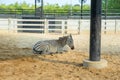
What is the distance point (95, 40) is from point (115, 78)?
1.68 m

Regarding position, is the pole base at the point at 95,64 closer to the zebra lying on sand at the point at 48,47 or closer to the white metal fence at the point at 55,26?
the zebra lying on sand at the point at 48,47

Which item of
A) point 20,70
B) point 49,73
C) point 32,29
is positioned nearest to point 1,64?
point 20,70

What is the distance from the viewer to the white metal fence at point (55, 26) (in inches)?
921

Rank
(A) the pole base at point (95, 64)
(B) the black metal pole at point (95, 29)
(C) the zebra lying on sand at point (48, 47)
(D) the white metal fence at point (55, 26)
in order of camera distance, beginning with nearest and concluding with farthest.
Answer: (A) the pole base at point (95, 64) < (B) the black metal pole at point (95, 29) < (C) the zebra lying on sand at point (48, 47) < (D) the white metal fence at point (55, 26)

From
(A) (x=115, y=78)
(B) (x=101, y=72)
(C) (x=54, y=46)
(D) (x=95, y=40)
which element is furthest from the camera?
(C) (x=54, y=46)

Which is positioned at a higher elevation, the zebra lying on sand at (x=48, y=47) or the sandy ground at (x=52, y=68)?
the zebra lying on sand at (x=48, y=47)

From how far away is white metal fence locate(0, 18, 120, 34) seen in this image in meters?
23.4

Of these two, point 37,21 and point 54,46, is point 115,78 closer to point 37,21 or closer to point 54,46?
point 54,46

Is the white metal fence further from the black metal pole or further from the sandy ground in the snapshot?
the black metal pole

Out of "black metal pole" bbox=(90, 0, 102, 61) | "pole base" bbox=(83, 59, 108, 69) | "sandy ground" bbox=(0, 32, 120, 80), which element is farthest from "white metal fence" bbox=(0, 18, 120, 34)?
"pole base" bbox=(83, 59, 108, 69)

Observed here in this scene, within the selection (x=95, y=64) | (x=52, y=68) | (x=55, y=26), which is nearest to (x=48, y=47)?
(x=52, y=68)

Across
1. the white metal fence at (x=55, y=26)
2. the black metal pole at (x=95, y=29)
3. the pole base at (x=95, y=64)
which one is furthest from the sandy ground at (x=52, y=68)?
the white metal fence at (x=55, y=26)

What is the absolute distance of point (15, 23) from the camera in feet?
79.7

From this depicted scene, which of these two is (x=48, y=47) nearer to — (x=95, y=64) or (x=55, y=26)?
(x=95, y=64)
